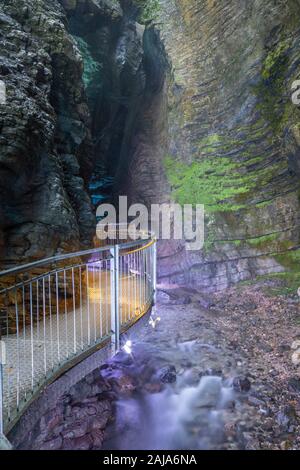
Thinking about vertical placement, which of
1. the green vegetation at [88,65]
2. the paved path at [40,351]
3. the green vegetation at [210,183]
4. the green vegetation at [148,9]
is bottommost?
the paved path at [40,351]

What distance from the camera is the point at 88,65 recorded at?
13.3 metres

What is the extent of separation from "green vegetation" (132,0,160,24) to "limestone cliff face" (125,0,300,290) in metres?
1.55

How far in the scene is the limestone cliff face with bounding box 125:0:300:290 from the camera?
10.7 meters

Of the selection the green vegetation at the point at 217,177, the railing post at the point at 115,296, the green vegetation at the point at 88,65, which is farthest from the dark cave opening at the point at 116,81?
the railing post at the point at 115,296

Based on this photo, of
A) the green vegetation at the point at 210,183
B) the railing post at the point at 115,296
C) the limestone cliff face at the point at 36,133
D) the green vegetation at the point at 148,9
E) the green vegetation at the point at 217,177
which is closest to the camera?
the railing post at the point at 115,296

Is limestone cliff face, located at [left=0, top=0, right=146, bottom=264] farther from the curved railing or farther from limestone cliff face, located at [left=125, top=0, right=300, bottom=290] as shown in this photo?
limestone cliff face, located at [left=125, top=0, right=300, bottom=290]

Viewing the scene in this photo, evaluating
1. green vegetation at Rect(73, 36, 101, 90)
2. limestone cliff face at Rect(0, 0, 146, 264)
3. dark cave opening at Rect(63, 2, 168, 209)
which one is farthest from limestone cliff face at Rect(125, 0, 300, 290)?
limestone cliff face at Rect(0, 0, 146, 264)

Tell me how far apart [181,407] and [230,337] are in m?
2.87

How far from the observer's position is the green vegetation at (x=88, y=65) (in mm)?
12866

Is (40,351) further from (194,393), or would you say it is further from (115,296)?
(194,393)

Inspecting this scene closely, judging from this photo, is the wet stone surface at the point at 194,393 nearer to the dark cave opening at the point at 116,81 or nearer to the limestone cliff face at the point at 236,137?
the limestone cliff face at the point at 236,137

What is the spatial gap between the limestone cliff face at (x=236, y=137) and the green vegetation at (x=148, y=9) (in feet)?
5.08

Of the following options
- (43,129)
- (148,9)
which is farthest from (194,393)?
(148,9)

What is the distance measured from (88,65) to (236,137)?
7.69m
